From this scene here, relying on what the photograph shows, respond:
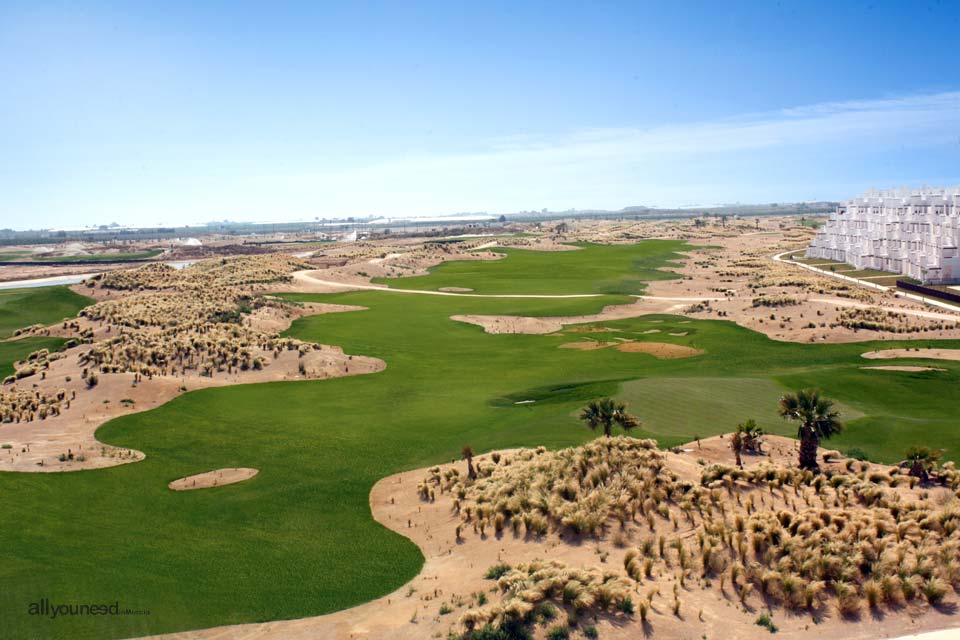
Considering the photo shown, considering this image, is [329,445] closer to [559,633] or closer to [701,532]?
[701,532]

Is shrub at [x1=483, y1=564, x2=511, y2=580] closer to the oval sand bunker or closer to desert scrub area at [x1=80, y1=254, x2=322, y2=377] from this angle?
the oval sand bunker

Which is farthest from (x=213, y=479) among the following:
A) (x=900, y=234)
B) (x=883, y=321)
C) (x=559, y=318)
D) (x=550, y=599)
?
(x=900, y=234)

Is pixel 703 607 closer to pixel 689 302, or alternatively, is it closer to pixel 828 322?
pixel 828 322

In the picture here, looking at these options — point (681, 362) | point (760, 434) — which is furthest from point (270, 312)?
point (760, 434)

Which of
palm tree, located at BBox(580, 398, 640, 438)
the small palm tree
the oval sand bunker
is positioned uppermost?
palm tree, located at BBox(580, 398, 640, 438)

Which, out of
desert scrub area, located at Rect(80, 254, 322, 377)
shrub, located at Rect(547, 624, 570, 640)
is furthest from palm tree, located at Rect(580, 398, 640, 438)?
desert scrub area, located at Rect(80, 254, 322, 377)
